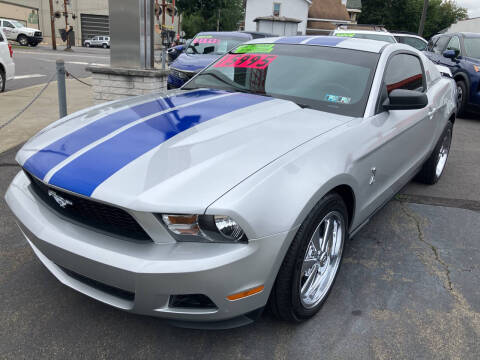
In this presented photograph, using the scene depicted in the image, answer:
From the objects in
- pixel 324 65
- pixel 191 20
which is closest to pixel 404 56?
pixel 324 65

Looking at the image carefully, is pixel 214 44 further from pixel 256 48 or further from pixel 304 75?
pixel 304 75

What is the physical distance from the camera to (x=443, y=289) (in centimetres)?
272

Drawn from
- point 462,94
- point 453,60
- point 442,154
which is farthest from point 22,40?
point 442,154

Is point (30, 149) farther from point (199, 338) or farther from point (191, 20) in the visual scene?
point (191, 20)

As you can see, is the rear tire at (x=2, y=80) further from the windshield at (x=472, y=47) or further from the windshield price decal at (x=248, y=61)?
the windshield at (x=472, y=47)

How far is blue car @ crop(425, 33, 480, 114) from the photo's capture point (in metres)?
8.34

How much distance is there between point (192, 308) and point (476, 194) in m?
3.87

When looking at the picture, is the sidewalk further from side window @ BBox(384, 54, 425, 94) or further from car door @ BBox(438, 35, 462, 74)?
car door @ BBox(438, 35, 462, 74)

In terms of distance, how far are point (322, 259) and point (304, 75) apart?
4.59 feet

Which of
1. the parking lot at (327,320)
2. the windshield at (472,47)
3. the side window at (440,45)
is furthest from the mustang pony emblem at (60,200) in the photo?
the side window at (440,45)

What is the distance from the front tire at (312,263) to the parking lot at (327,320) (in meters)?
0.15

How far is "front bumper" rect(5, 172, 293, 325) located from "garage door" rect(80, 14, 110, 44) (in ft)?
188

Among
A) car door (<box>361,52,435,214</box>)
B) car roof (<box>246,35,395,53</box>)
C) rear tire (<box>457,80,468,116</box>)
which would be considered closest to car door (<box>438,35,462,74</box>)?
rear tire (<box>457,80,468,116</box>)

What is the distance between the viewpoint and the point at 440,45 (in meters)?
10.4
